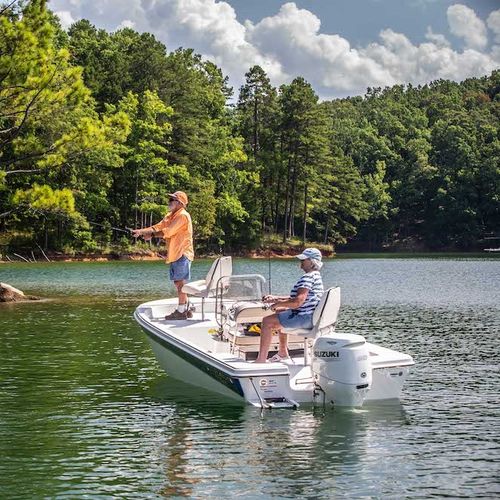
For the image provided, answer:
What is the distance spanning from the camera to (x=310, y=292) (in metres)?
10.5

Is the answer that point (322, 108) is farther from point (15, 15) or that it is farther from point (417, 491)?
point (417, 491)

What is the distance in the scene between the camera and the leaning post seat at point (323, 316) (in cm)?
1016

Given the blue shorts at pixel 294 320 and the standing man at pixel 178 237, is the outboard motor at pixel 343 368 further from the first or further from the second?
the standing man at pixel 178 237

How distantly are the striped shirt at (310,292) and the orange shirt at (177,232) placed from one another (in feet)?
9.56

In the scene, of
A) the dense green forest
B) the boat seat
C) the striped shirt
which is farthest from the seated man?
the dense green forest

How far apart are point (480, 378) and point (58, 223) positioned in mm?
49504

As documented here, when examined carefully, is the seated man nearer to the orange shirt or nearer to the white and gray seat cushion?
the white and gray seat cushion

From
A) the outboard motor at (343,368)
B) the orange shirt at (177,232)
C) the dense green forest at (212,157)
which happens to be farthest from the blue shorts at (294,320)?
the dense green forest at (212,157)

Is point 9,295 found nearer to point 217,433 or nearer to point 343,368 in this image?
point 217,433

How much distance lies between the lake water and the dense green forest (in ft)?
30.6

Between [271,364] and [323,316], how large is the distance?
919 mm

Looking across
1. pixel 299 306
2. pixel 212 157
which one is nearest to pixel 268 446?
pixel 299 306

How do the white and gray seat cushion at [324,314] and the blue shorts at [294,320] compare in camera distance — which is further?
the blue shorts at [294,320]

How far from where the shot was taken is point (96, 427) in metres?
9.52
